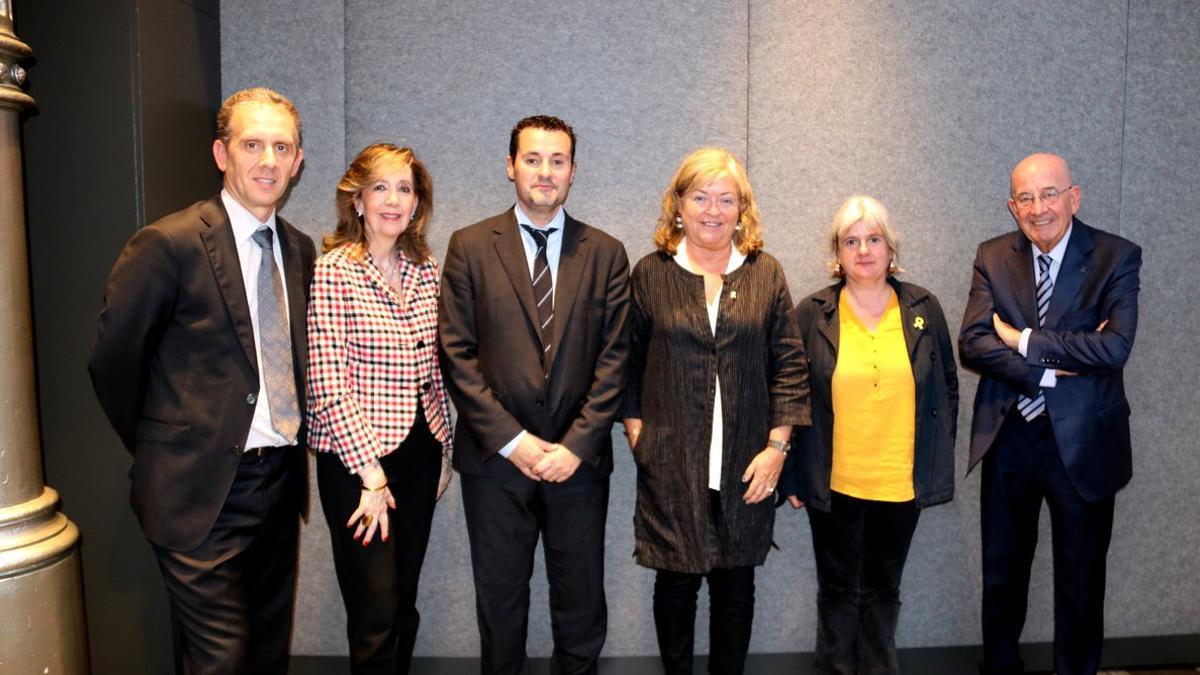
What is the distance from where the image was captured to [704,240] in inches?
96.0

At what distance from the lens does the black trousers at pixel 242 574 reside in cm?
191

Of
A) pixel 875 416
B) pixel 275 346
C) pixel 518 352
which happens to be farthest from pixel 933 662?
pixel 275 346

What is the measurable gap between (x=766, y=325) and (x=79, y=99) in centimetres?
223

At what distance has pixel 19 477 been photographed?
175cm

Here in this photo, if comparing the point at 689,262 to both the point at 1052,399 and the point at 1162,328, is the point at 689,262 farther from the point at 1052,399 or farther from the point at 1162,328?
the point at 1162,328

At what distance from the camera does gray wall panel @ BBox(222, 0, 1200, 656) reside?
2936mm

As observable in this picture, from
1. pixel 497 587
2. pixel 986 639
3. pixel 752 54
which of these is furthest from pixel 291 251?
pixel 986 639

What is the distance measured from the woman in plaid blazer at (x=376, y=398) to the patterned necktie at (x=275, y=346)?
8 cm

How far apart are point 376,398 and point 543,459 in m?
0.50

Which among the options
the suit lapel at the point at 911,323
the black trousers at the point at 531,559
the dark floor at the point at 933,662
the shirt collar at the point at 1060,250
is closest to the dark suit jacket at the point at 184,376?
the black trousers at the point at 531,559

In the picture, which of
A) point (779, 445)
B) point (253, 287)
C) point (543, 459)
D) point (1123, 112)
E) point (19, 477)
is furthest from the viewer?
point (1123, 112)

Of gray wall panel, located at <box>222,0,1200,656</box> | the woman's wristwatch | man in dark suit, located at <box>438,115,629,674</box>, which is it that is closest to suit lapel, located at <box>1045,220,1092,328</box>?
gray wall panel, located at <box>222,0,1200,656</box>

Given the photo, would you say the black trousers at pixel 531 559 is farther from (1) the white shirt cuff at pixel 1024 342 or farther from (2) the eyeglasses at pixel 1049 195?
(2) the eyeglasses at pixel 1049 195

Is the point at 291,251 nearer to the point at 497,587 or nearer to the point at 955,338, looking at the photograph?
the point at 497,587
